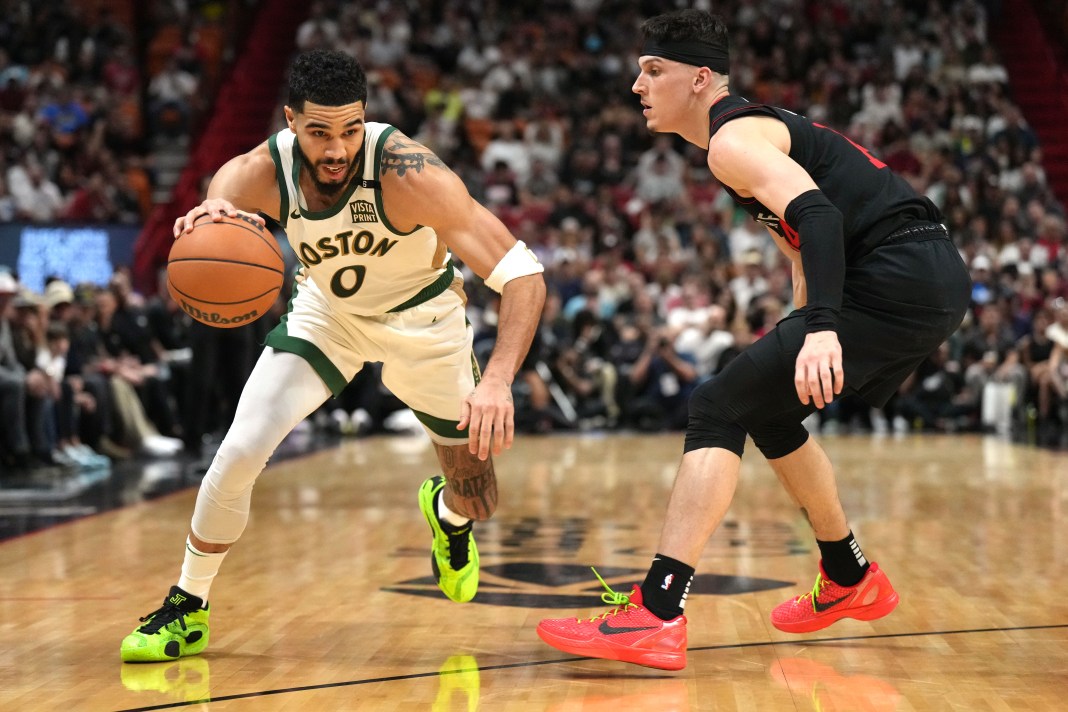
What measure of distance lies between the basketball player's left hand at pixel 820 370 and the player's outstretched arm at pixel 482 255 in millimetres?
764

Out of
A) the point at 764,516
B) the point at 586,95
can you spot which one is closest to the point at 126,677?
the point at 764,516

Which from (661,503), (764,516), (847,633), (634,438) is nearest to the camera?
(847,633)

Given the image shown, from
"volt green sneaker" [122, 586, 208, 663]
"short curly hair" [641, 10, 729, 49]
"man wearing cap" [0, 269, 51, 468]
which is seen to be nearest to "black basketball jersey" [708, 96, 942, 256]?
"short curly hair" [641, 10, 729, 49]

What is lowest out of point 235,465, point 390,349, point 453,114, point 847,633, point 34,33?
point 847,633

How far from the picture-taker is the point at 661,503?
8.08 m

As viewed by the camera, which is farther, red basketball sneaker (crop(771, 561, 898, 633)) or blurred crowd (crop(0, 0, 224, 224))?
blurred crowd (crop(0, 0, 224, 224))

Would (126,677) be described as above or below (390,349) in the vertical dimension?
below

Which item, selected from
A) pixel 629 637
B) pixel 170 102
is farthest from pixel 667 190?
pixel 629 637

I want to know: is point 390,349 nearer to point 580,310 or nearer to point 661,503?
point 661,503

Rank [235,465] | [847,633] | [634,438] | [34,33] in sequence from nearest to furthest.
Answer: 1. [235,465]
2. [847,633]
3. [634,438]
4. [34,33]

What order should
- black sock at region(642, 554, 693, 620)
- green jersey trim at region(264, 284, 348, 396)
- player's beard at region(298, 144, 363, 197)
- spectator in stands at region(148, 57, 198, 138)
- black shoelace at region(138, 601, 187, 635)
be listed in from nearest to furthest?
black sock at region(642, 554, 693, 620) → black shoelace at region(138, 601, 187, 635) → player's beard at region(298, 144, 363, 197) → green jersey trim at region(264, 284, 348, 396) → spectator in stands at region(148, 57, 198, 138)

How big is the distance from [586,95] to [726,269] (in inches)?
178

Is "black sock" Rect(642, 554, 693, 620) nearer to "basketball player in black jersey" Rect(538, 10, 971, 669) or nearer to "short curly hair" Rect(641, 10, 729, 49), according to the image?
"basketball player in black jersey" Rect(538, 10, 971, 669)

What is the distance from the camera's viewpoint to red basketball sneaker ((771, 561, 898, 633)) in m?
4.32
